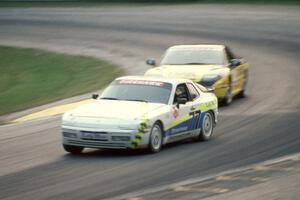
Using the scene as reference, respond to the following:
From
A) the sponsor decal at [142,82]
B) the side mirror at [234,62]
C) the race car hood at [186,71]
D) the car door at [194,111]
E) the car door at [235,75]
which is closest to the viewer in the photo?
the sponsor decal at [142,82]

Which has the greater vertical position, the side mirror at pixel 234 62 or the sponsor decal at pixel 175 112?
the sponsor decal at pixel 175 112

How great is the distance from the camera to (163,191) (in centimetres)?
1215

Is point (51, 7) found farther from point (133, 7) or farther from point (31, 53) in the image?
point (31, 53)

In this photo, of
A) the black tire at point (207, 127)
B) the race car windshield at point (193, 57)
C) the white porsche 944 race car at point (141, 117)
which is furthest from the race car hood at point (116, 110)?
the race car windshield at point (193, 57)

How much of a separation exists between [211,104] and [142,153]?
8.50 feet

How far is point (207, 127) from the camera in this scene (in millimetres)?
17469

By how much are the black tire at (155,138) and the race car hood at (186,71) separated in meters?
6.09

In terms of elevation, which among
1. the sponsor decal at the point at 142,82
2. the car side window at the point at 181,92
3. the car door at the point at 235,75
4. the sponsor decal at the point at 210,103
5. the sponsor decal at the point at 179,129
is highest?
the sponsor decal at the point at 142,82

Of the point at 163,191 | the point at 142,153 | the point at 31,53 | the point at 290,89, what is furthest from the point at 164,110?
the point at 31,53

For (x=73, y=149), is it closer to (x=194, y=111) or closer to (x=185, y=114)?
(x=185, y=114)

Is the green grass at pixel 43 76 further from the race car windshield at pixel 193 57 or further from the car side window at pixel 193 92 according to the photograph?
the car side window at pixel 193 92

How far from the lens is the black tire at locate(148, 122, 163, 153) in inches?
604

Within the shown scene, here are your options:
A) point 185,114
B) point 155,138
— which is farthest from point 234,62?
point 155,138

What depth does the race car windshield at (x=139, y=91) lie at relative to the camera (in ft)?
53.3
